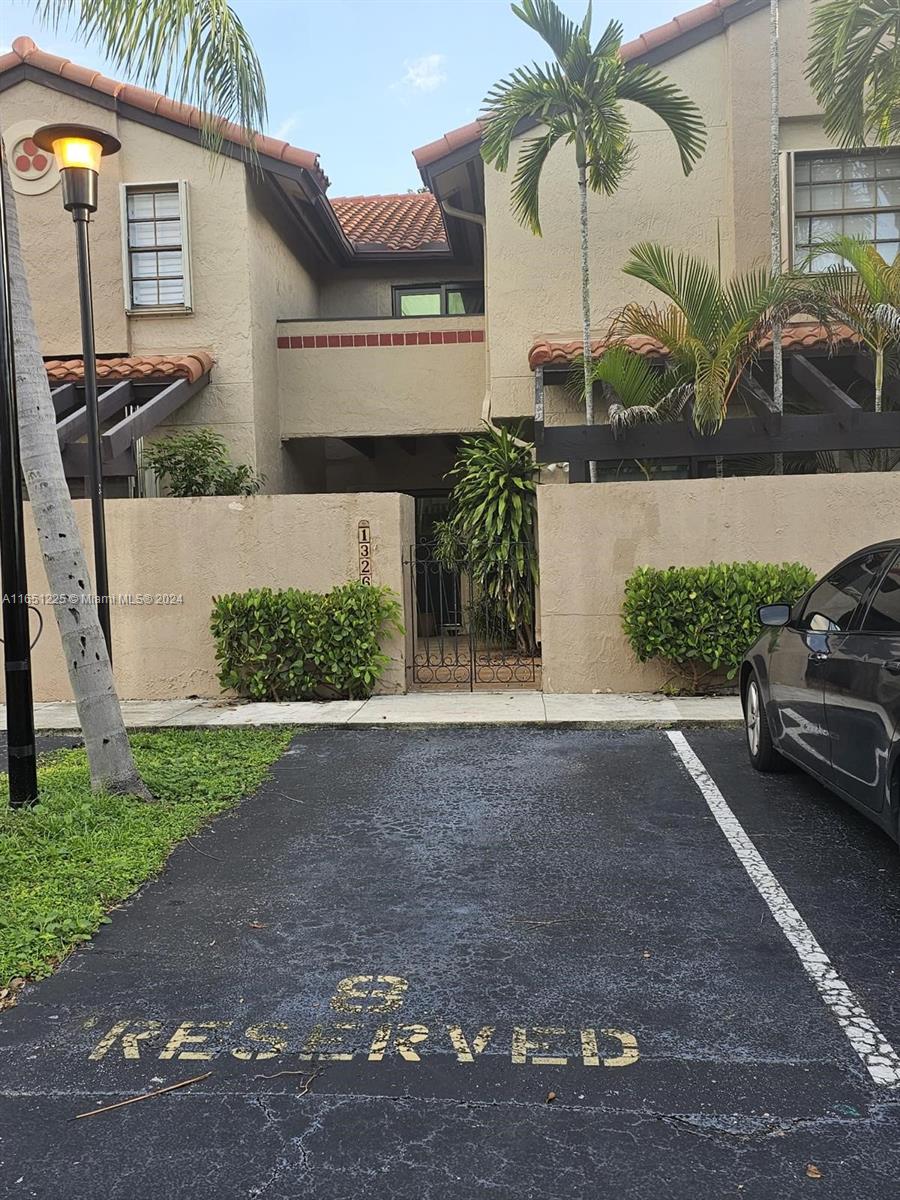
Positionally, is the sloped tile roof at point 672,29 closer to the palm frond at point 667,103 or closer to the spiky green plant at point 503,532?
the palm frond at point 667,103

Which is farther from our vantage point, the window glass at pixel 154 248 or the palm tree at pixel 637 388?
the window glass at pixel 154 248

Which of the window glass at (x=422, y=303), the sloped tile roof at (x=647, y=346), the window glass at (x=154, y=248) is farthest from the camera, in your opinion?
the window glass at (x=422, y=303)

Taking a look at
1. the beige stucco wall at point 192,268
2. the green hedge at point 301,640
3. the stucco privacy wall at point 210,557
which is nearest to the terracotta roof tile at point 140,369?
the beige stucco wall at point 192,268

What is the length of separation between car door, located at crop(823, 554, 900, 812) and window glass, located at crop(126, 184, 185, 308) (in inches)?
432

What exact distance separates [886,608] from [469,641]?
6578 millimetres

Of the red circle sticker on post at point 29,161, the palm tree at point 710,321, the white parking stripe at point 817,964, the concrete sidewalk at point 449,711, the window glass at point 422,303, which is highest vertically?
the red circle sticker on post at point 29,161

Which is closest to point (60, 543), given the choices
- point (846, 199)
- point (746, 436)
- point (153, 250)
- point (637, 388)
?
point (637, 388)

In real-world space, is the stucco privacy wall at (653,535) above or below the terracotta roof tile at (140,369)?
below

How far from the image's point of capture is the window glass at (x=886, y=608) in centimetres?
454

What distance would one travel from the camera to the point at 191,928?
4176mm

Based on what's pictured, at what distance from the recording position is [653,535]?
9727 mm

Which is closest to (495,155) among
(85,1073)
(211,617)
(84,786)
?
(211,617)

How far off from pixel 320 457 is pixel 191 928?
13.2 meters

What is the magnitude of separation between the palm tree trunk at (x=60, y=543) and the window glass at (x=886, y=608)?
14.0 ft
